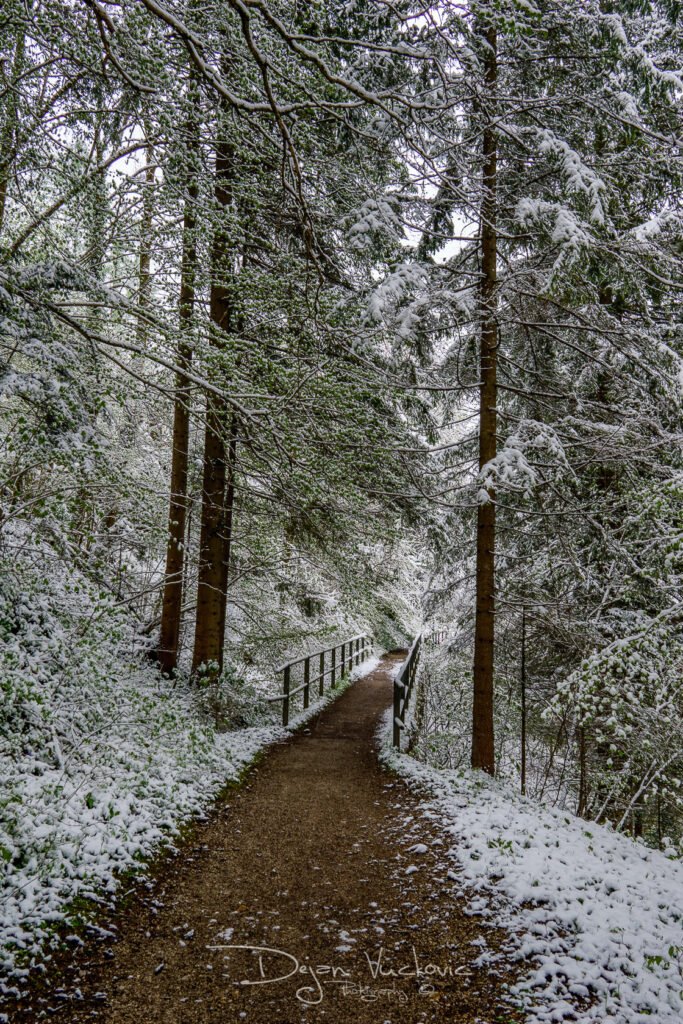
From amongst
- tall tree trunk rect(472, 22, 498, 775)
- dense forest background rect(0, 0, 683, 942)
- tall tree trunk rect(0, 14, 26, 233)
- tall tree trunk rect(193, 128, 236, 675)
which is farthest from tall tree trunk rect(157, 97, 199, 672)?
tall tree trunk rect(472, 22, 498, 775)

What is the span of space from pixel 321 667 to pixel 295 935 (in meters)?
10.2

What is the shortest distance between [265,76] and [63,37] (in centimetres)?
275

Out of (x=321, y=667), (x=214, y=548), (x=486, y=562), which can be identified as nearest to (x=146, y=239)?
(x=214, y=548)

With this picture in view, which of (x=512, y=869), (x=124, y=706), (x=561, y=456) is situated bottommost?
(x=512, y=869)

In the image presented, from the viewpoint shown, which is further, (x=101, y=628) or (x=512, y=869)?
(x=101, y=628)

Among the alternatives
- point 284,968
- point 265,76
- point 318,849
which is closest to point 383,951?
point 284,968

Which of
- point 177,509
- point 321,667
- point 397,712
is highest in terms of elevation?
point 177,509

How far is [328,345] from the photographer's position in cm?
673

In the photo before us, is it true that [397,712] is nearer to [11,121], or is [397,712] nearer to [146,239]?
[146,239]

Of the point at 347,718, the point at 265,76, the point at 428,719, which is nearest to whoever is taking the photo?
the point at 265,76

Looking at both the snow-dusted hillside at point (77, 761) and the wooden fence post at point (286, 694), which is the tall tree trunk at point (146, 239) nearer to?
the snow-dusted hillside at point (77, 761)

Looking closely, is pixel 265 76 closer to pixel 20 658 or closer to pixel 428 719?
pixel 20 658

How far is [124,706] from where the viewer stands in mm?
6926

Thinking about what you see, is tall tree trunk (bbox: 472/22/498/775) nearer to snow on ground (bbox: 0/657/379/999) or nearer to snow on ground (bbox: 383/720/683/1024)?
snow on ground (bbox: 383/720/683/1024)
